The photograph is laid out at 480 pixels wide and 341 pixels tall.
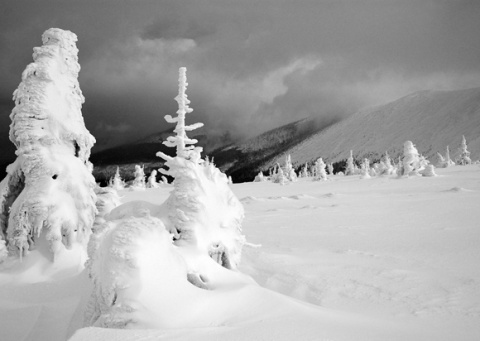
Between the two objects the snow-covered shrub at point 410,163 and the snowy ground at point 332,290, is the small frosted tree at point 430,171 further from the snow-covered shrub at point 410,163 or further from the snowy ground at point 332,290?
the snowy ground at point 332,290

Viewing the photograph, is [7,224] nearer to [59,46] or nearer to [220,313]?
[59,46]

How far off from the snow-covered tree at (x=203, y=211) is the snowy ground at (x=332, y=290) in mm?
1666

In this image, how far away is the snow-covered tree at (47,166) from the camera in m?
8.92

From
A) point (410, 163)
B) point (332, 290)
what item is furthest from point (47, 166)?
point (410, 163)

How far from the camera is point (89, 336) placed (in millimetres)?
3418

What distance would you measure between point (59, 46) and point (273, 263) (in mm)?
10076

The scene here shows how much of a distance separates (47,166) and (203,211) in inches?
206

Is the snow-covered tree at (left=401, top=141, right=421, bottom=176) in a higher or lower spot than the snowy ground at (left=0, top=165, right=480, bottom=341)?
higher

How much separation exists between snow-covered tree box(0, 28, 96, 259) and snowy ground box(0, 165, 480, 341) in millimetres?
919

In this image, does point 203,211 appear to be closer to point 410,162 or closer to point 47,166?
point 47,166

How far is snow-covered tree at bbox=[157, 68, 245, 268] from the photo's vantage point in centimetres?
724

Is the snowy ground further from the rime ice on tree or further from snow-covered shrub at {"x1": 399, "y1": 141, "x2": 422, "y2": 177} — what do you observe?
snow-covered shrub at {"x1": 399, "y1": 141, "x2": 422, "y2": 177}

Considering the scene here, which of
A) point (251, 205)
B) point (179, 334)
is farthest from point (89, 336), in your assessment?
point (251, 205)

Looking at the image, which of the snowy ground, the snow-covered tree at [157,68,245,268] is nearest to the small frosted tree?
the snowy ground
